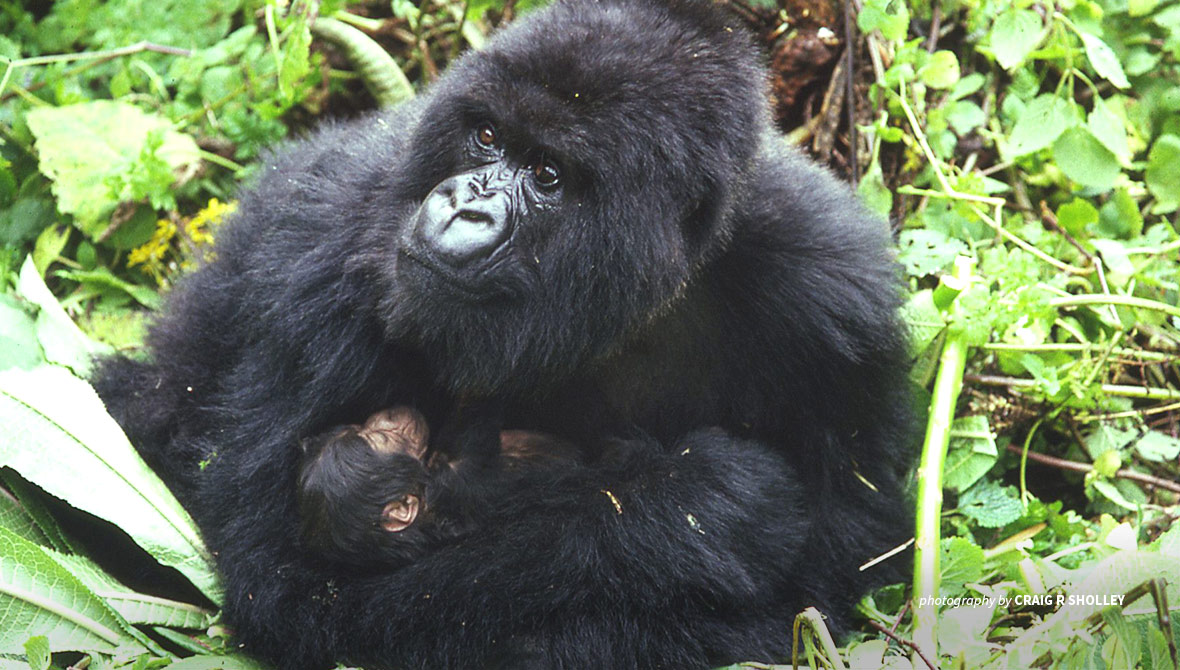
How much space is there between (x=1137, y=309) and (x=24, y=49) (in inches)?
182

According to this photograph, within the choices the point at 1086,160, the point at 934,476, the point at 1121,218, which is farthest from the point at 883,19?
the point at 934,476

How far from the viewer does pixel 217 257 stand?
4.09m

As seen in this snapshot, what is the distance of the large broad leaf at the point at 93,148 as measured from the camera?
4812mm

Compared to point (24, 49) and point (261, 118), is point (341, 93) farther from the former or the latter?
point (24, 49)

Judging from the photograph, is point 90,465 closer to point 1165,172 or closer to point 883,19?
point 883,19

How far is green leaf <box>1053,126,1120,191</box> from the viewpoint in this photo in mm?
4312

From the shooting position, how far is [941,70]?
14.1ft

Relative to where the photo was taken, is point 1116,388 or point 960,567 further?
point 1116,388

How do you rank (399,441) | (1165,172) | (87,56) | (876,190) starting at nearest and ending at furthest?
(399,441), (876,190), (1165,172), (87,56)

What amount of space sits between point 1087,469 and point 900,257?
92cm

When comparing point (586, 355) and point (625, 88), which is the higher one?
point (625, 88)

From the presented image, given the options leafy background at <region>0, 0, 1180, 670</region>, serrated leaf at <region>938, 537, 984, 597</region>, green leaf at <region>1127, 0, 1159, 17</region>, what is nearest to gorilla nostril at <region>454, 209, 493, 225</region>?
leafy background at <region>0, 0, 1180, 670</region>

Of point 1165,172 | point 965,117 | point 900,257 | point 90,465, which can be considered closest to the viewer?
point 90,465

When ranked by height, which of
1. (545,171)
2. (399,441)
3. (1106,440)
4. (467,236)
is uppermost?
(545,171)
